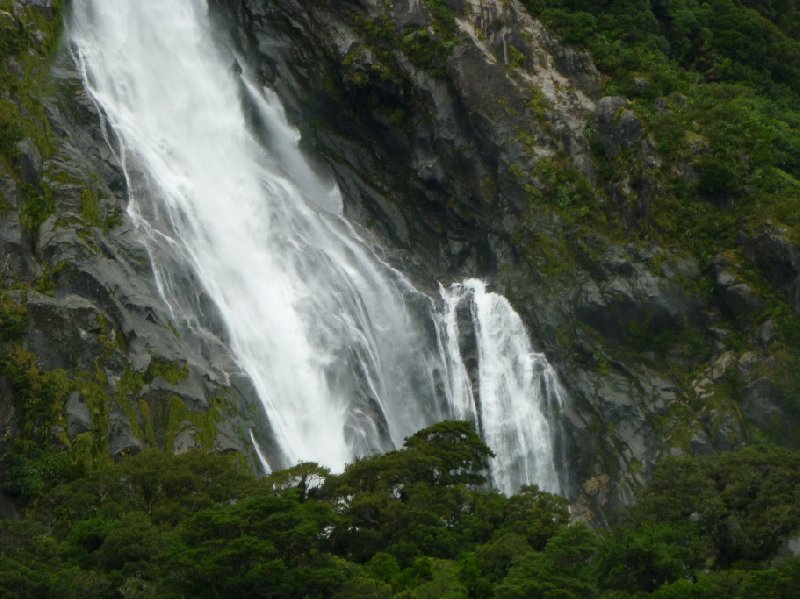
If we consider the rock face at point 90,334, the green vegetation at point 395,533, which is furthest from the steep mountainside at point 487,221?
the green vegetation at point 395,533

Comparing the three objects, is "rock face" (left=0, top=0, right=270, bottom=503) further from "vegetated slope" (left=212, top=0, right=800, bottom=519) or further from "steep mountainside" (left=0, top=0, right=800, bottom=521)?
"vegetated slope" (left=212, top=0, right=800, bottom=519)

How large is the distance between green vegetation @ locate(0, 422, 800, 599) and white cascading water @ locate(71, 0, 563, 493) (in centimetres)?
720

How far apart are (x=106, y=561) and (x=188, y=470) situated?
16.9 ft

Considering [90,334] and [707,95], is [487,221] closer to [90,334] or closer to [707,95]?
[707,95]

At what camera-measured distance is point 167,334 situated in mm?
45250

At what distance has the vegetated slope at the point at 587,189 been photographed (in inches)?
2133

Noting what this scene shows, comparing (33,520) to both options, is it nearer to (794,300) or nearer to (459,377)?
(459,377)

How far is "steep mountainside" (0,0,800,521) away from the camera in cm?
4328

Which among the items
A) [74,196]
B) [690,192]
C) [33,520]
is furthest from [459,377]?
[33,520]

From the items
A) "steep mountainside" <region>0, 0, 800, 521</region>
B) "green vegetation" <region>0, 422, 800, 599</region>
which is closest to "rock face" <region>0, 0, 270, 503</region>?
A: "steep mountainside" <region>0, 0, 800, 521</region>

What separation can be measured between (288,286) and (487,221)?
11631 millimetres

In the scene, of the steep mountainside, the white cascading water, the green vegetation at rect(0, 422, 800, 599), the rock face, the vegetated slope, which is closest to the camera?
the green vegetation at rect(0, 422, 800, 599)

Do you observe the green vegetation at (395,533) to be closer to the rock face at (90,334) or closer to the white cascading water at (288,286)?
the rock face at (90,334)

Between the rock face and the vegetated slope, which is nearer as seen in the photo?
the rock face
